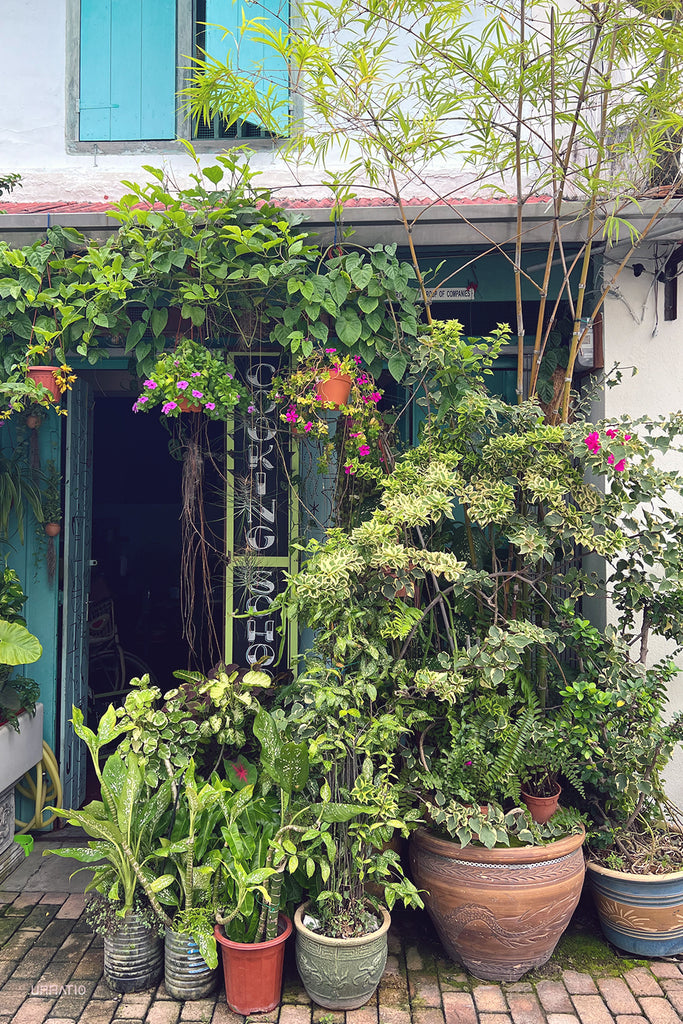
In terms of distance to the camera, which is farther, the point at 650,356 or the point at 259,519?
the point at 259,519

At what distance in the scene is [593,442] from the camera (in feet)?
11.2

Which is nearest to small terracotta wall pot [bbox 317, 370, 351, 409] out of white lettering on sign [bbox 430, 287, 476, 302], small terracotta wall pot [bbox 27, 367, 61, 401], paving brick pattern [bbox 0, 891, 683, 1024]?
white lettering on sign [bbox 430, 287, 476, 302]

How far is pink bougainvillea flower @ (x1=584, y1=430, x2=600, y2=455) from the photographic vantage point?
341cm

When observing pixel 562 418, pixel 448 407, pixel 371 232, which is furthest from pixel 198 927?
pixel 371 232

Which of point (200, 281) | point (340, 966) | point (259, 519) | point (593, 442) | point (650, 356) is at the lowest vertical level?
point (340, 966)

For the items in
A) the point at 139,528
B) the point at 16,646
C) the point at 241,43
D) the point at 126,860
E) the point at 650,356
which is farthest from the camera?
the point at 139,528

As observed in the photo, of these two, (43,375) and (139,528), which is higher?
(43,375)

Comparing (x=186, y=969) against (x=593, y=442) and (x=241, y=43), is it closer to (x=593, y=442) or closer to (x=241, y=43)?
(x=593, y=442)

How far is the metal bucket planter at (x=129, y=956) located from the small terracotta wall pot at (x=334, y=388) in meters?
2.55

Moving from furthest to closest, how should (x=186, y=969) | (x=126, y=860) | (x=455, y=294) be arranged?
(x=455, y=294) → (x=126, y=860) → (x=186, y=969)

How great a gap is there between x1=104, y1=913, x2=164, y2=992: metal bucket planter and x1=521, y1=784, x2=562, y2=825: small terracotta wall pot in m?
1.83

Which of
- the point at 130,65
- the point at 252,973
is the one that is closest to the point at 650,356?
the point at 252,973

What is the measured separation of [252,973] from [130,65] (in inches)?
210

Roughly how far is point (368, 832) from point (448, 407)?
6.64ft
